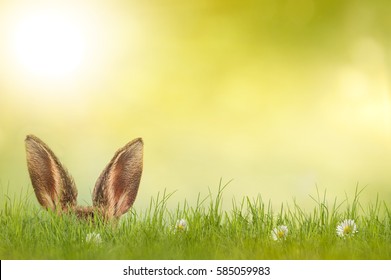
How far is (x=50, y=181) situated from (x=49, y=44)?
496 millimetres

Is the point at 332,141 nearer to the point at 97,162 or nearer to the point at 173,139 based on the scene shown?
the point at 173,139

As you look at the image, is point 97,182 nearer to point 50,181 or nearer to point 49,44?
point 50,181

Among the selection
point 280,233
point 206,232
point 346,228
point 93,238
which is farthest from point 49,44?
point 346,228

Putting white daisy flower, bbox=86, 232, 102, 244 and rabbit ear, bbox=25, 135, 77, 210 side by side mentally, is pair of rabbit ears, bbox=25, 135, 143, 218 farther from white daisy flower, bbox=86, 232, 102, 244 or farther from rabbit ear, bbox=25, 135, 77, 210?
white daisy flower, bbox=86, 232, 102, 244

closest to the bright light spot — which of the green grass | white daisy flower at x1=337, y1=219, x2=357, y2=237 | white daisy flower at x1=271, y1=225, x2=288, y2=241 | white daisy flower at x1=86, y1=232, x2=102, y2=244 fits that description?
the green grass

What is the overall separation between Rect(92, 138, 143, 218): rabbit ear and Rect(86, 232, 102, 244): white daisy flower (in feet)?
0.47

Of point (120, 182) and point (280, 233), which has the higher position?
point (120, 182)

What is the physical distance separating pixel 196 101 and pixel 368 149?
2.02 feet

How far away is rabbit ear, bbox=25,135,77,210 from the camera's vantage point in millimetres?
2682

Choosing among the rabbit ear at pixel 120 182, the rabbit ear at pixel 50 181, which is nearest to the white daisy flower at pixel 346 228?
the rabbit ear at pixel 120 182

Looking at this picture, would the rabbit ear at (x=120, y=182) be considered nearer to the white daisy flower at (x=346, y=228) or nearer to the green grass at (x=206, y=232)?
the green grass at (x=206, y=232)

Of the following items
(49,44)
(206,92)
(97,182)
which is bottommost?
(97,182)

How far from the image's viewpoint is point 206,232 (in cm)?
259
